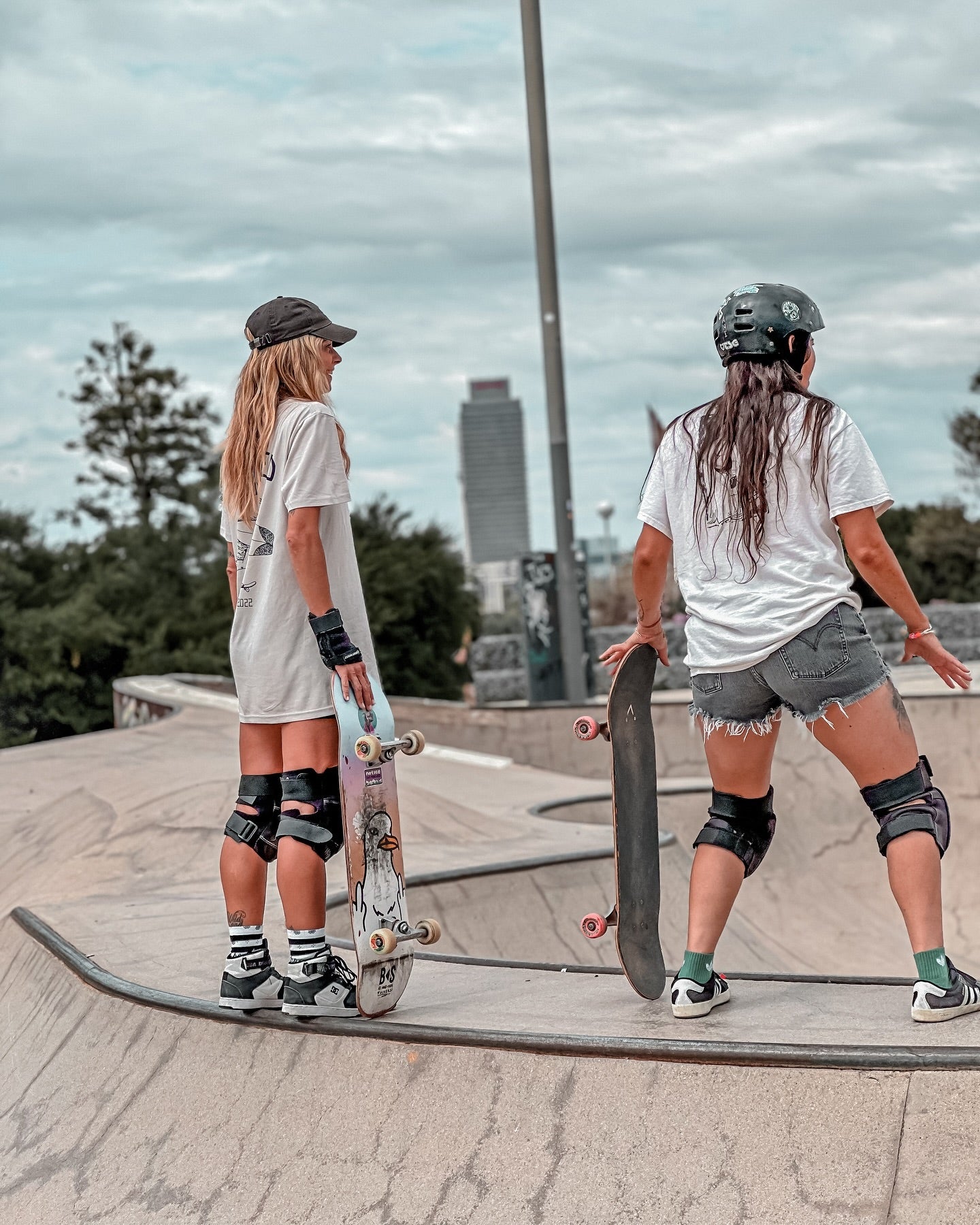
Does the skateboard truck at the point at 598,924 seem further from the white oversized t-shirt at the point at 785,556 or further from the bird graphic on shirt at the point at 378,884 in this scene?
the white oversized t-shirt at the point at 785,556

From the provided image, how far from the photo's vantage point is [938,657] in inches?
116

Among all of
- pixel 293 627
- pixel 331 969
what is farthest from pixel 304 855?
pixel 293 627

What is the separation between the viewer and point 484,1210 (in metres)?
2.63

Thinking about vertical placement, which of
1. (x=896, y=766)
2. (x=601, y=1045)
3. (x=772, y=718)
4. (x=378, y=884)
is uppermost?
(x=772, y=718)

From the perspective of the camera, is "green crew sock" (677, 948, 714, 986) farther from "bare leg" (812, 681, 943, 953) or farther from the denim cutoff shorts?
the denim cutoff shorts

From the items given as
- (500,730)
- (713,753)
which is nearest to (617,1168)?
(713,753)

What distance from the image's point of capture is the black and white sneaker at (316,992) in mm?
3273

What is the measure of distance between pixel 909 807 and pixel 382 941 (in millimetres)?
1243

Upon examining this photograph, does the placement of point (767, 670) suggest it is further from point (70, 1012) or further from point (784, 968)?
point (784, 968)

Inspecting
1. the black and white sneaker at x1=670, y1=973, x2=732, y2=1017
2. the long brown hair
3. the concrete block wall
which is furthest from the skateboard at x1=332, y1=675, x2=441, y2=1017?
the concrete block wall

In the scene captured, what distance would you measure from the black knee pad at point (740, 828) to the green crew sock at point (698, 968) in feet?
0.73

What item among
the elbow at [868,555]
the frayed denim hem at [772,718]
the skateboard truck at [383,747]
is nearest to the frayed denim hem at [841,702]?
the frayed denim hem at [772,718]

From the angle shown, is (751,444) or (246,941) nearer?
(751,444)

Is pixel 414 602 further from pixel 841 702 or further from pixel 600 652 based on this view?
pixel 841 702
